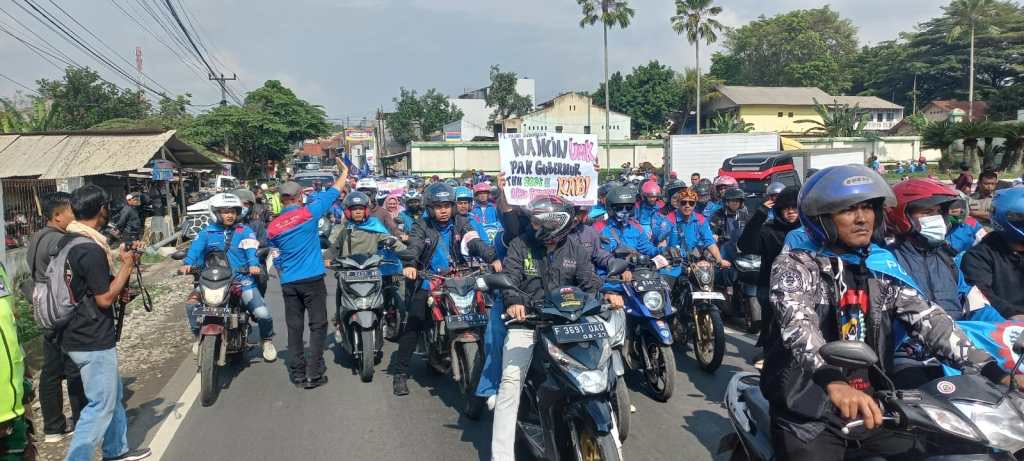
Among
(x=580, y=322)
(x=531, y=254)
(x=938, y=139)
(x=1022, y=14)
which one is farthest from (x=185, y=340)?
(x=1022, y=14)

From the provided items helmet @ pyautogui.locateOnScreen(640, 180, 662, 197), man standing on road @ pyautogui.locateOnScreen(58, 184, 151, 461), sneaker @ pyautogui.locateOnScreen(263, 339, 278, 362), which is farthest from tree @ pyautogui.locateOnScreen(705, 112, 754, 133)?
man standing on road @ pyautogui.locateOnScreen(58, 184, 151, 461)

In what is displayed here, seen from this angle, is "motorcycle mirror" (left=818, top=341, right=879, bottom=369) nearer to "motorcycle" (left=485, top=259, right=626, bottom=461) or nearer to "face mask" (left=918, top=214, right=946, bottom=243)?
"motorcycle" (left=485, top=259, right=626, bottom=461)

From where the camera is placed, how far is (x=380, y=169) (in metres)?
53.2

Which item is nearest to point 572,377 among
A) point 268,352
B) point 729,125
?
point 268,352

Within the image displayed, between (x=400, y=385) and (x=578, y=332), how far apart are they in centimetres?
301

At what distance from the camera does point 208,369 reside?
233 inches

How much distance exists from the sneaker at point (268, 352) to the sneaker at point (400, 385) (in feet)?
6.42

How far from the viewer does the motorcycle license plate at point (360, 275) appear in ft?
21.2

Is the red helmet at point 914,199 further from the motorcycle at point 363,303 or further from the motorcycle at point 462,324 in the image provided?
the motorcycle at point 363,303

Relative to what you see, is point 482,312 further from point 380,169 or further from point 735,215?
point 380,169

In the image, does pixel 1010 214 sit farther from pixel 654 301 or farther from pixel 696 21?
pixel 696 21

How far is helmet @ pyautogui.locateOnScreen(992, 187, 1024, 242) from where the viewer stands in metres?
3.68

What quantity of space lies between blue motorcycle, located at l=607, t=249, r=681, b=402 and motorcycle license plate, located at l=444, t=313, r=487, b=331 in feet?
3.58

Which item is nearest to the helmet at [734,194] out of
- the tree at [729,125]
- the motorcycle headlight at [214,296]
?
the motorcycle headlight at [214,296]
